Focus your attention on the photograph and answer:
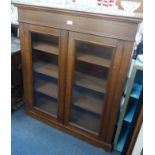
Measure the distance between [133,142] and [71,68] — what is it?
0.84 metres

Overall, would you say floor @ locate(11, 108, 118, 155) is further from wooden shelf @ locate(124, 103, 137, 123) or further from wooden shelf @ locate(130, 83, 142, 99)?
wooden shelf @ locate(130, 83, 142, 99)

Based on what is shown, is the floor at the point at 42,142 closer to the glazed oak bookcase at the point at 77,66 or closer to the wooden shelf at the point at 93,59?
the glazed oak bookcase at the point at 77,66

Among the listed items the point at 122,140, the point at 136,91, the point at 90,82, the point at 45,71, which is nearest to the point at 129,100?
the point at 136,91

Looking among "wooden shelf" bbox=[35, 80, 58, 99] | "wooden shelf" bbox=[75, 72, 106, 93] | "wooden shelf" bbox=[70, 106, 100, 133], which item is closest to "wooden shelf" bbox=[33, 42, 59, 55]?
"wooden shelf" bbox=[75, 72, 106, 93]

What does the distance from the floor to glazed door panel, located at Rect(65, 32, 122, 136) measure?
175 mm

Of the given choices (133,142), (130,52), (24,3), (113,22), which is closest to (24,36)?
(24,3)

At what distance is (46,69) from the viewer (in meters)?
1.98

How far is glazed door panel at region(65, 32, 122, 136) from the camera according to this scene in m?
1.49

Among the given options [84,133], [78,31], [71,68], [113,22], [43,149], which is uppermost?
[113,22]

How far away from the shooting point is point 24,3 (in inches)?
64.2

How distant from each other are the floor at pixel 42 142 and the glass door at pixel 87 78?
0.62 ft

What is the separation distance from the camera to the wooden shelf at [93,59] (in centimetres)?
159
